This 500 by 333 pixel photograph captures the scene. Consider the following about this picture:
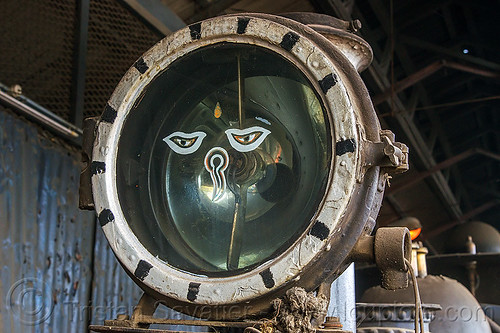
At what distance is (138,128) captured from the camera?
1385 millimetres

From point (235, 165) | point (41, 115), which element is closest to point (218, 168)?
point (235, 165)

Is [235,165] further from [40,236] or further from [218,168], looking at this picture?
[40,236]

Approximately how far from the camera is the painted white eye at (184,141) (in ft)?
4.41

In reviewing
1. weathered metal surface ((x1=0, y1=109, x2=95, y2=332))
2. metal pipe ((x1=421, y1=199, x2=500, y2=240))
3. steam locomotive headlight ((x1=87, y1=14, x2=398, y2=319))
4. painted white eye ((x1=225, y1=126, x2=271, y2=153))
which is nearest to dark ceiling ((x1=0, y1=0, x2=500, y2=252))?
metal pipe ((x1=421, y1=199, x2=500, y2=240))

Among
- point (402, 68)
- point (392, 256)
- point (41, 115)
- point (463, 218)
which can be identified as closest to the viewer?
point (392, 256)

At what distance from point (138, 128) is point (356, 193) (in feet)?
1.70

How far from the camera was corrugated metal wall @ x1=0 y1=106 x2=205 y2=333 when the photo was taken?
2.28m

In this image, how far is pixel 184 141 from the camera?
53.4 inches

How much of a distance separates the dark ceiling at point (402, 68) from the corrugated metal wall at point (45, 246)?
0.34 m

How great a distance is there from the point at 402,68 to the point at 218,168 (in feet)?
17.5

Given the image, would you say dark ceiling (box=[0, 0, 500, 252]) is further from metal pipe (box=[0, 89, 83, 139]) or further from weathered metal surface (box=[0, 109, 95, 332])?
weathered metal surface (box=[0, 109, 95, 332])

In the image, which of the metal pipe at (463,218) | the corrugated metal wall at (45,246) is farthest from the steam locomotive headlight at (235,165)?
the metal pipe at (463,218)

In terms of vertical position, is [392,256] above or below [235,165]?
below

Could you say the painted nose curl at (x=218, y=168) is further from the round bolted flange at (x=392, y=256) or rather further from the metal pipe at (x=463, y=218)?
the metal pipe at (x=463, y=218)
